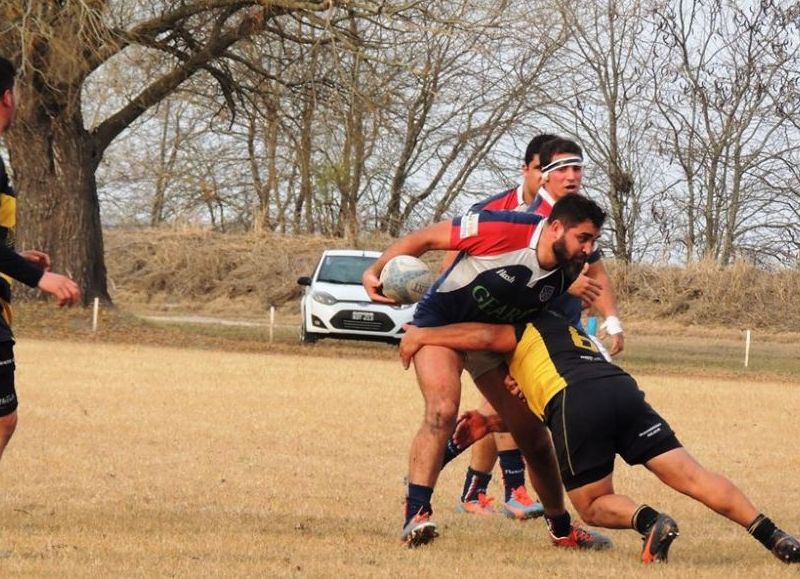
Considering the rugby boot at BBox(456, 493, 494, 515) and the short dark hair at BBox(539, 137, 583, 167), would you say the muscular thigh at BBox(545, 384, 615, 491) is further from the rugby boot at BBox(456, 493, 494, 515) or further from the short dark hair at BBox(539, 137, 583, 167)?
the rugby boot at BBox(456, 493, 494, 515)

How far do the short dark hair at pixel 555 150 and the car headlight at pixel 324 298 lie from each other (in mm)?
17182

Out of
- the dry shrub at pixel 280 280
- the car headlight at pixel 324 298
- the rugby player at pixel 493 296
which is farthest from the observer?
the dry shrub at pixel 280 280

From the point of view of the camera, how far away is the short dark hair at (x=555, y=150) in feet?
27.8

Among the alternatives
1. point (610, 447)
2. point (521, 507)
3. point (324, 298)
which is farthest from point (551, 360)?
point (324, 298)

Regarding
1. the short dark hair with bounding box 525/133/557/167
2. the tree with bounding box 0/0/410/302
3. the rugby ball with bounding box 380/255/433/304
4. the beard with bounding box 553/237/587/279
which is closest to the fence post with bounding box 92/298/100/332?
A: the tree with bounding box 0/0/410/302

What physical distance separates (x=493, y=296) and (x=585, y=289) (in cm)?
76

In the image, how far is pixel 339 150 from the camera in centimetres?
4362

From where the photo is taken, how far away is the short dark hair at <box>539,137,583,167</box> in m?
8.47

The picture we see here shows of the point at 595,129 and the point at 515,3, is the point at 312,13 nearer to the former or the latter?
the point at 515,3

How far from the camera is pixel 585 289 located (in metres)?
7.81

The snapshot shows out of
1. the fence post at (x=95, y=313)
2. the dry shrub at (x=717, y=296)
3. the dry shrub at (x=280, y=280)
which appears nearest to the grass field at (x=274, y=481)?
the fence post at (x=95, y=313)

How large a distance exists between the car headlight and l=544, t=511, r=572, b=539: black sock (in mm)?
18040

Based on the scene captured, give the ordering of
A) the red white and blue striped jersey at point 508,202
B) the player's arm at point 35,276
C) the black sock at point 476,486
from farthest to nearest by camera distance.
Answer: the black sock at point 476,486, the red white and blue striped jersey at point 508,202, the player's arm at point 35,276

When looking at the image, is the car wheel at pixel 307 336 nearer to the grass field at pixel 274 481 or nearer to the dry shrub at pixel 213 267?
the grass field at pixel 274 481
